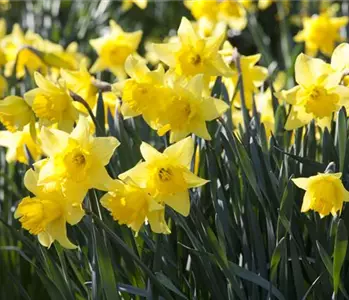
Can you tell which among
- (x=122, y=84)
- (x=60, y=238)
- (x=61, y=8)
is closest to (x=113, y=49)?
(x=122, y=84)

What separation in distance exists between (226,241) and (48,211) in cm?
50

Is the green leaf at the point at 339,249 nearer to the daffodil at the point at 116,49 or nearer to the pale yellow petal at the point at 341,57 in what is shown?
the pale yellow petal at the point at 341,57

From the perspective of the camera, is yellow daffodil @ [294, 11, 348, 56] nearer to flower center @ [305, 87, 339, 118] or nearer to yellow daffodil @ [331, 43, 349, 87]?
yellow daffodil @ [331, 43, 349, 87]

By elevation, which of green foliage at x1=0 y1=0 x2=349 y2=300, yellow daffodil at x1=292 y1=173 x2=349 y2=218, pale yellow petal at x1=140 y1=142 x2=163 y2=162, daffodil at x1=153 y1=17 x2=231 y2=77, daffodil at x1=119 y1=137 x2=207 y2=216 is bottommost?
green foliage at x1=0 y1=0 x2=349 y2=300

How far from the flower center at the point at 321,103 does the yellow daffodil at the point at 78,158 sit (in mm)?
525

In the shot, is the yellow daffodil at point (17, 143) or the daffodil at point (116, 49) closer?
the yellow daffodil at point (17, 143)

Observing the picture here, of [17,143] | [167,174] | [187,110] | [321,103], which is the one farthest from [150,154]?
[17,143]

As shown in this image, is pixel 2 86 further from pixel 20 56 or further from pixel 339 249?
pixel 339 249

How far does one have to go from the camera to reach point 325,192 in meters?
1.61

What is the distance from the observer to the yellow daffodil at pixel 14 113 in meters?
1.90

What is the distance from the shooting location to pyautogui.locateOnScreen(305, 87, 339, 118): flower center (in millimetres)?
1846

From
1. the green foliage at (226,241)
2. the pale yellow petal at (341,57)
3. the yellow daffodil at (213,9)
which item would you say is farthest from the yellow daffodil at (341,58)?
the yellow daffodil at (213,9)

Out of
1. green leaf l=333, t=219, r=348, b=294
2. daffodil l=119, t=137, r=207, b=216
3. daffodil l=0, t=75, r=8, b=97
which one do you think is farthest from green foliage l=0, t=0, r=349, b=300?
daffodil l=0, t=75, r=8, b=97

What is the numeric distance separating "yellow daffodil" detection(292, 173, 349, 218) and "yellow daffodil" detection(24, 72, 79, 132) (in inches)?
24.0
